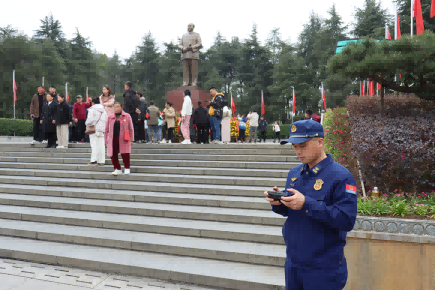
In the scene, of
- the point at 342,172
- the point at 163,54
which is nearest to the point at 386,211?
the point at 342,172

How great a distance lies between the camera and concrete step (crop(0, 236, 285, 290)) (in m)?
3.91

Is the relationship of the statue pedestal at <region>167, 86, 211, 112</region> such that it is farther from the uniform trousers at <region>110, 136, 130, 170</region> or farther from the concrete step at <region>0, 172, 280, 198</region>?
the concrete step at <region>0, 172, 280, 198</region>

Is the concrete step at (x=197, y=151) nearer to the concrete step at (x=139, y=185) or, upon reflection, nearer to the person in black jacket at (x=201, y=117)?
the person in black jacket at (x=201, y=117)

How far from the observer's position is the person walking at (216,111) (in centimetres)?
1030

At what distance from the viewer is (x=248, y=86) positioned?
45.3 m

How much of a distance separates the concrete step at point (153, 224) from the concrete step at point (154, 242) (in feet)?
0.37

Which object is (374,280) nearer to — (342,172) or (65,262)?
(342,172)

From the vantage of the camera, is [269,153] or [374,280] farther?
[269,153]

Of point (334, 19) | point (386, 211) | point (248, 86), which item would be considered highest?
point (334, 19)

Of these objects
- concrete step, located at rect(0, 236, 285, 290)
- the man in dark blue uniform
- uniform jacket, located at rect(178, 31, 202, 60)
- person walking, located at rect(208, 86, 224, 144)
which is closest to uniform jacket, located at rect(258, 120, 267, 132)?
uniform jacket, located at rect(178, 31, 202, 60)

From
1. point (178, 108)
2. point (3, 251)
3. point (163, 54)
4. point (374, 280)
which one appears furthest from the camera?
point (163, 54)

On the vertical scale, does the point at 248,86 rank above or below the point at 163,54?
below

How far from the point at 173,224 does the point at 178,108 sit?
10.2 m

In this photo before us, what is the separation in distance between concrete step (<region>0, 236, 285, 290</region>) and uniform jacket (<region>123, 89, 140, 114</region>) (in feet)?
20.1
